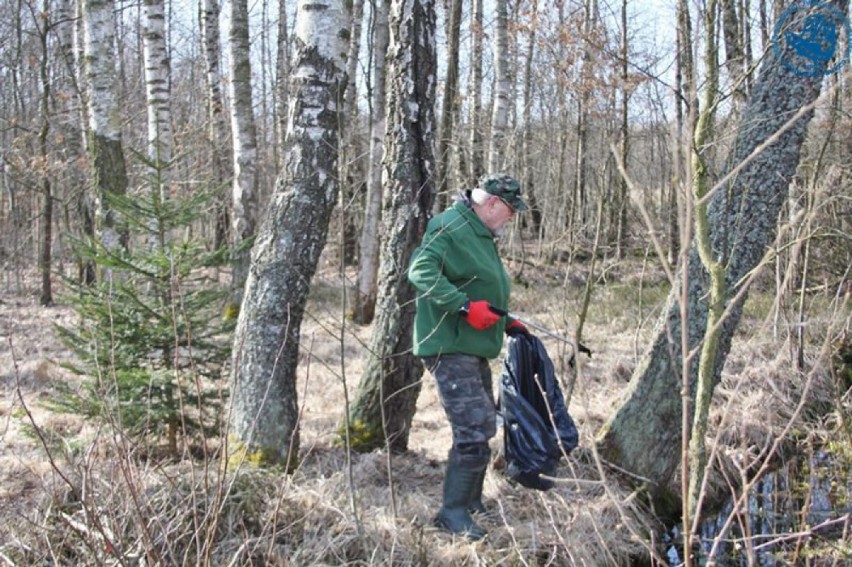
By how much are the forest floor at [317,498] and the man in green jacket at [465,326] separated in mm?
257

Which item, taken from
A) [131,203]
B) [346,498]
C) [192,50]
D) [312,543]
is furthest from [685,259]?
[192,50]

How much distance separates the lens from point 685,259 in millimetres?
1348

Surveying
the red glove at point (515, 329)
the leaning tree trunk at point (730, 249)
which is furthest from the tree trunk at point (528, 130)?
the red glove at point (515, 329)

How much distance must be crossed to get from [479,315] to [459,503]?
107 cm

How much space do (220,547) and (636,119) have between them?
1108cm

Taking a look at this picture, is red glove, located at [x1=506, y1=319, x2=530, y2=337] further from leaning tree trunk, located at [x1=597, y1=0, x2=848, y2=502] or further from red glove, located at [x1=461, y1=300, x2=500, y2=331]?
leaning tree trunk, located at [x1=597, y1=0, x2=848, y2=502]

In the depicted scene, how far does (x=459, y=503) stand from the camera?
12.3 feet

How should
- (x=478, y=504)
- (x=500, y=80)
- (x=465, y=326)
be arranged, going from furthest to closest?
(x=500, y=80)
(x=478, y=504)
(x=465, y=326)

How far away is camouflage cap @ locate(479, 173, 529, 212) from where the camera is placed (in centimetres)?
371

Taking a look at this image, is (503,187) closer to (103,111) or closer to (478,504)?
(478,504)

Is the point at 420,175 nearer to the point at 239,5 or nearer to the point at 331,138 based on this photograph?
the point at 331,138

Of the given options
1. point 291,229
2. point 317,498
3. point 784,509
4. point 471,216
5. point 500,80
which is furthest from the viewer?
point 500,80

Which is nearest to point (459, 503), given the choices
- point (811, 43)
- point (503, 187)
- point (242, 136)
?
point (503, 187)

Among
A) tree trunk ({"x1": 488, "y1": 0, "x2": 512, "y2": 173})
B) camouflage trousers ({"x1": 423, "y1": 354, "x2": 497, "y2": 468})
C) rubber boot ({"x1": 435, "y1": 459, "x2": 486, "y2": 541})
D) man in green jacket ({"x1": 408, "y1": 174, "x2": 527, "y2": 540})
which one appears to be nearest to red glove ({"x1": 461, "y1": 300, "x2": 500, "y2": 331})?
man in green jacket ({"x1": 408, "y1": 174, "x2": 527, "y2": 540})
